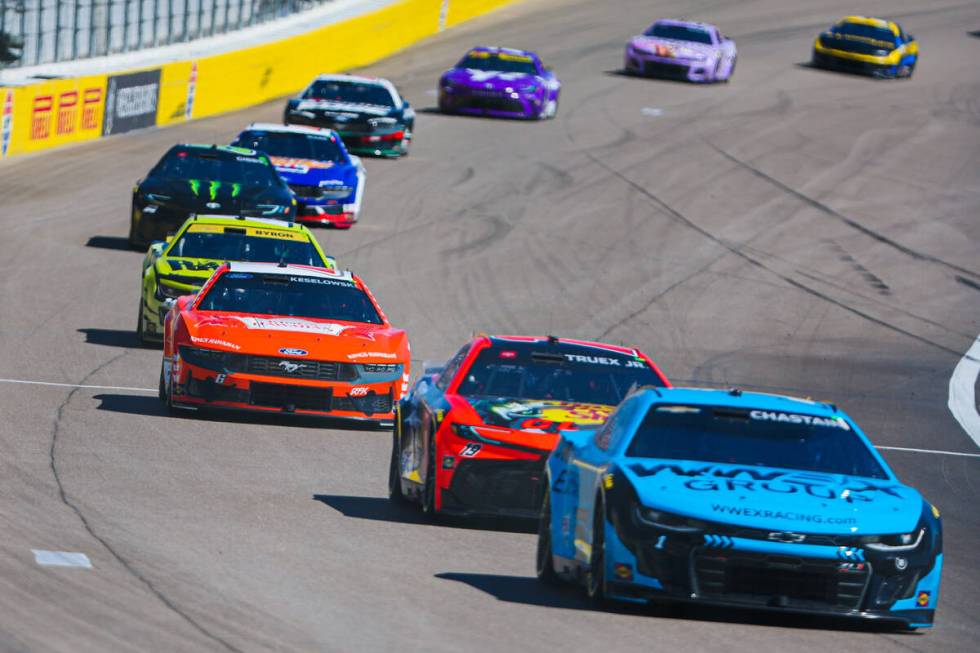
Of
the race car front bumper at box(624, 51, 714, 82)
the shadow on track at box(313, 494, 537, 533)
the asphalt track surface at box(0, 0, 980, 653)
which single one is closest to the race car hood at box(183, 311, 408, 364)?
the asphalt track surface at box(0, 0, 980, 653)

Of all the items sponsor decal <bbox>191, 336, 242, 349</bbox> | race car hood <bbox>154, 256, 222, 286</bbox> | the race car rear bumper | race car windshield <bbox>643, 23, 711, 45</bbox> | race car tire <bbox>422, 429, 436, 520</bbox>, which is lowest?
race car windshield <bbox>643, 23, 711, 45</bbox>

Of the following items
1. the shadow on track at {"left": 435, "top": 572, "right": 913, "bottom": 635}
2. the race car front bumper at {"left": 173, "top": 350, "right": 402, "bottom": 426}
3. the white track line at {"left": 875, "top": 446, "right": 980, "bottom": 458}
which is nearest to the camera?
the shadow on track at {"left": 435, "top": 572, "right": 913, "bottom": 635}

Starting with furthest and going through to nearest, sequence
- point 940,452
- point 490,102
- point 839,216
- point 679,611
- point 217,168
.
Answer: point 490,102 → point 839,216 → point 217,168 → point 940,452 → point 679,611

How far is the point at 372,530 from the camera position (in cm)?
1166

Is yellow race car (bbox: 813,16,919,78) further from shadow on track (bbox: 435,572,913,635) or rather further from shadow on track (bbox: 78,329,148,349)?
shadow on track (bbox: 435,572,913,635)

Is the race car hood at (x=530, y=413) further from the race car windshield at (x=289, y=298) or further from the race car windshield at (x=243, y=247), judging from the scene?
the race car windshield at (x=243, y=247)

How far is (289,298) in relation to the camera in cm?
1684

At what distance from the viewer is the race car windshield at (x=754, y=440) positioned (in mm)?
9805

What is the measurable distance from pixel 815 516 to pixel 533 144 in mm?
28559

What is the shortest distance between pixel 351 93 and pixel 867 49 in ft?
53.6

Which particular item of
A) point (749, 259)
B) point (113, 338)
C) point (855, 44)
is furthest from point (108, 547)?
point (855, 44)

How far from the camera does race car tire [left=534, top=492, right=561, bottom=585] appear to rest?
10070 millimetres

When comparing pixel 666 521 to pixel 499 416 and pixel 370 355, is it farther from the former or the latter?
pixel 370 355

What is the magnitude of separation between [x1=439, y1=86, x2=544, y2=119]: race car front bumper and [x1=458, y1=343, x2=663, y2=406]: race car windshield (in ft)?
87.9
